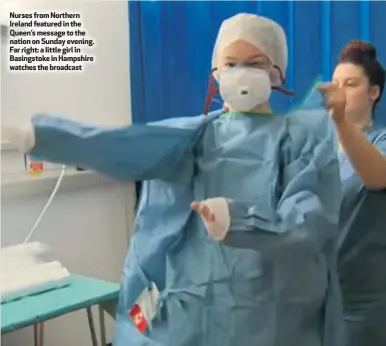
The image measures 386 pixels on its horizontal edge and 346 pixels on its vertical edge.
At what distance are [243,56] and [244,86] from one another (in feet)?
0.23

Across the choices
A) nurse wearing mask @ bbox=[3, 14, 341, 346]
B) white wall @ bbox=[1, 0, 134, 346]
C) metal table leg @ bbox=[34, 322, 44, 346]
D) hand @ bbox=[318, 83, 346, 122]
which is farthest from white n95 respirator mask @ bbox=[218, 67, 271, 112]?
metal table leg @ bbox=[34, 322, 44, 346]

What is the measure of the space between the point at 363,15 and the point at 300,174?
102cm

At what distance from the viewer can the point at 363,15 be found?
6.41ft

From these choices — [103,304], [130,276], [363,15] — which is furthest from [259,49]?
[103,304]

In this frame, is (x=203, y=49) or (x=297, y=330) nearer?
(x=297, y=330)

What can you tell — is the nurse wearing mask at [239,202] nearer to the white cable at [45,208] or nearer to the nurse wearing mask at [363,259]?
the nurse wearing mask at [363,259]

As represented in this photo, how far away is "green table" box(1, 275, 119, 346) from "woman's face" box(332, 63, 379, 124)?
0.89 metres

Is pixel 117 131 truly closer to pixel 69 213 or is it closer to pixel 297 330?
pixel 297 330

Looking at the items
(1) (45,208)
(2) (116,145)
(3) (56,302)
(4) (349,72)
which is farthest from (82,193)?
(2) (116,145)

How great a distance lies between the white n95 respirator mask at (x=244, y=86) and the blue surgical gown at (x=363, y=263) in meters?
0.42

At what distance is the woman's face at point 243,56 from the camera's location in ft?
4.15

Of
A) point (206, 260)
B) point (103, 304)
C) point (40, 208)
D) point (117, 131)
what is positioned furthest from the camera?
point (40, 208)

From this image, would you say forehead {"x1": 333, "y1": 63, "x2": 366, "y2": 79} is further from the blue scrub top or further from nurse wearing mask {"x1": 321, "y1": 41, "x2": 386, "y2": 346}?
the blue scrub top

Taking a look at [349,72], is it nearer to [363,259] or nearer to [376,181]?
[376,181]
